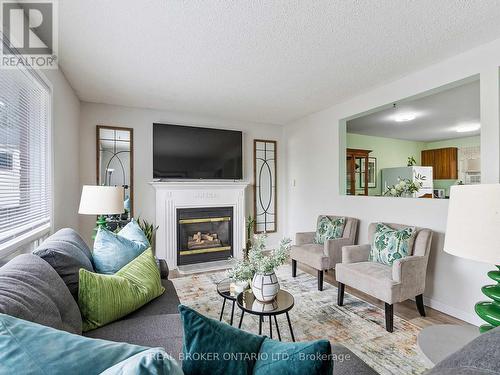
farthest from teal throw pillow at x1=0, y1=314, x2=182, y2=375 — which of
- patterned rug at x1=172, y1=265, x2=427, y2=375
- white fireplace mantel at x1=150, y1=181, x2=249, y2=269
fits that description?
white fireplace mantel at x1=150, y1=181, x2=249, y2=269

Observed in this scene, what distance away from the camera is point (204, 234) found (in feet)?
15.1

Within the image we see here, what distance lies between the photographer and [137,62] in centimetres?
269

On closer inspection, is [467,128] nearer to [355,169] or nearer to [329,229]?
[355,169]

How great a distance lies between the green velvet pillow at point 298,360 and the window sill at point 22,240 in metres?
1.77

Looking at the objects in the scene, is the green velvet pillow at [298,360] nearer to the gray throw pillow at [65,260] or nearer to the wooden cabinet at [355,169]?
the gray throw pillow at [65,260]

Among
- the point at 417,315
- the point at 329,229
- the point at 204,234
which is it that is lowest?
the point at 417,315

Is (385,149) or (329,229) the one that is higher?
(385,149)

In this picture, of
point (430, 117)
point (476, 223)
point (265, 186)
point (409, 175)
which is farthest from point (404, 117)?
point (476, 223)

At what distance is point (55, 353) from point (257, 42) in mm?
2431

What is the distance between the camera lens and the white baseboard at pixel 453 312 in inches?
95.7

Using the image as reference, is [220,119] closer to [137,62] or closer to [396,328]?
[137,62]

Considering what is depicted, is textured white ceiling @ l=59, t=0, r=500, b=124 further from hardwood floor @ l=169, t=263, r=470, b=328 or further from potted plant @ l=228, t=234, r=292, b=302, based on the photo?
hardwood floor @ l=169, t=263, r=470, b=328

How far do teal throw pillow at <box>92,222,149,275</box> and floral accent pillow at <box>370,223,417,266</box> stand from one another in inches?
90.9

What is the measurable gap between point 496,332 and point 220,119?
4460 mm
